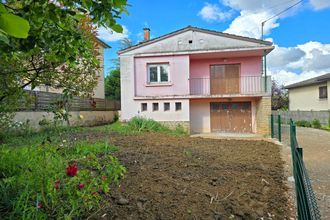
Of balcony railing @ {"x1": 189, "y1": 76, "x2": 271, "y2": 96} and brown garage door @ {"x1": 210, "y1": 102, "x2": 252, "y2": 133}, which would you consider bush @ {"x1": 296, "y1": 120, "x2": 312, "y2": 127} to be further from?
balcony railing @ {"x1": 189, "y1": 76, "x2": 271, "y2": 96}

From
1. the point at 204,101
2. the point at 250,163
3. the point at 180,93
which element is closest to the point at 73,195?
the point at 250,163

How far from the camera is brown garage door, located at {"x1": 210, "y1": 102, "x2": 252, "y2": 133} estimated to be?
16312mm

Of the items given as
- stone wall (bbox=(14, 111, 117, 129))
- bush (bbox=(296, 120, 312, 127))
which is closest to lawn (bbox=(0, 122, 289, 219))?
stone wall (bbox=(14, 111, 117, 129))

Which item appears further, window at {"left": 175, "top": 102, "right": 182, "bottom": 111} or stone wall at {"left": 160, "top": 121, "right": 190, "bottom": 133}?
window at {"left": 175, "top": 102, "right": 182, "bottom": 111}

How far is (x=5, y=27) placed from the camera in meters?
0.69

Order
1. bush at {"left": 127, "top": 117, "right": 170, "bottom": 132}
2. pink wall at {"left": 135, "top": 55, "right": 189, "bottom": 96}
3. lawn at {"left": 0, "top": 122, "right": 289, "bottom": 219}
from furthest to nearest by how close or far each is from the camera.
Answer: pink wall at {"left": 135, "top": 55, "right": 189, "bottom": 96}, bush at {"left": 127, "top": 117, "right": 170, "bottom": 132}, lawn at {"left": 0, "top": 122, "right": 289, "bottom": 219}

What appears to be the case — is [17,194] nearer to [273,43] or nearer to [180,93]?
[180,93]

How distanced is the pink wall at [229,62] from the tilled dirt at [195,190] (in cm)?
1146

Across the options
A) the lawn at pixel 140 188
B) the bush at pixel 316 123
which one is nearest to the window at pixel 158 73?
the lawn at pixel 140 188

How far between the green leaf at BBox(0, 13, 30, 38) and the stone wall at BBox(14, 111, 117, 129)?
18.7 ft

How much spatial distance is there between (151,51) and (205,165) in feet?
38.5

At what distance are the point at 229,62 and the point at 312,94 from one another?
42.9 feet

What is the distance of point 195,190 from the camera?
3889 millimetres

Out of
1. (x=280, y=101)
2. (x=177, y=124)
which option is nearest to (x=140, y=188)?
(x=177, y=124)
